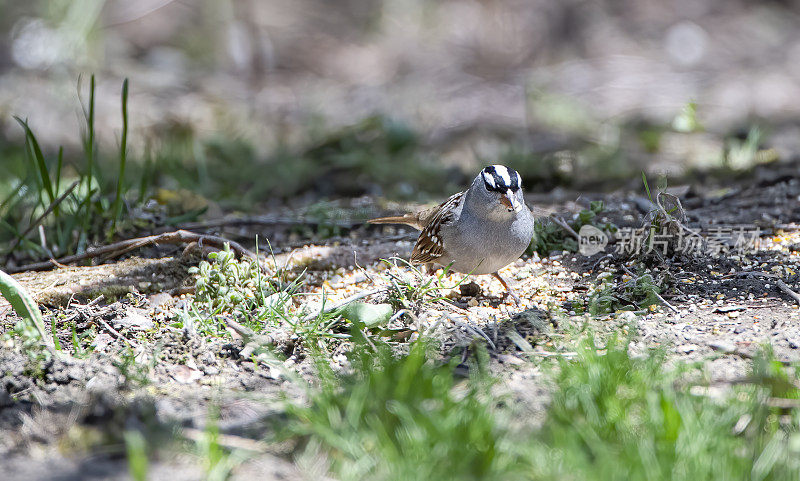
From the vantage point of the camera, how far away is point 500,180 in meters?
3.74

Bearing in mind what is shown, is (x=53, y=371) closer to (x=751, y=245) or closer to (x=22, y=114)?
(x=751, y=245)

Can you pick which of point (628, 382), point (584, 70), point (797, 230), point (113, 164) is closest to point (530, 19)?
point (584, 70)

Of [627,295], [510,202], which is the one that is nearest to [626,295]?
[627,295]

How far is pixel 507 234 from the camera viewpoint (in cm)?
373

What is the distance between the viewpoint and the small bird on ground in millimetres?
3727

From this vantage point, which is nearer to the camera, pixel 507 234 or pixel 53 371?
pixel 53 371

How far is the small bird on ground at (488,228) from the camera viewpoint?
3.73 m

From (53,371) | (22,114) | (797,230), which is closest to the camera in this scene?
(53,371)

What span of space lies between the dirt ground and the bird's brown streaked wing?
0.23m

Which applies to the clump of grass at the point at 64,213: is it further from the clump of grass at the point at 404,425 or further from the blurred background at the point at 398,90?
the clump of grass at the point at 404,425

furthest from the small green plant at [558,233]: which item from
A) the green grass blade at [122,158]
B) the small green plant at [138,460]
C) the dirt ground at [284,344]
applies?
the small green plant at [138,460]

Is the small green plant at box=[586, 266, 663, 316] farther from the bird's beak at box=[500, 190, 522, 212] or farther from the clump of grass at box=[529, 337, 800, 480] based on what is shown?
the clump of grass at box=[529, 337, 800, 480]

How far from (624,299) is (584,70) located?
24.6 ft

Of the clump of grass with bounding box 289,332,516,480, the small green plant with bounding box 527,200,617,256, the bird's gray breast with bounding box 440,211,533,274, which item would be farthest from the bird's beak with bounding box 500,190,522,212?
the clump of grass with bounding box 289,332,516,480
